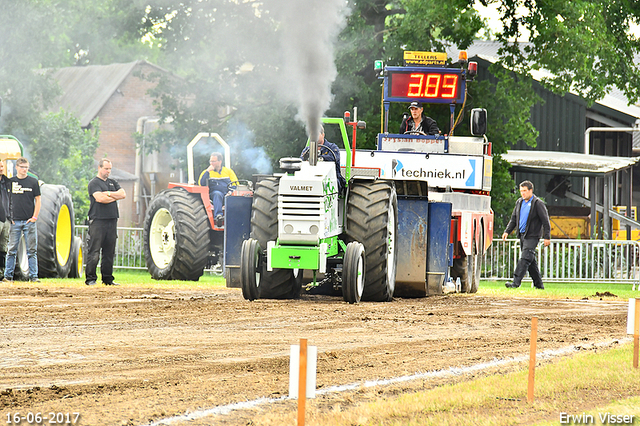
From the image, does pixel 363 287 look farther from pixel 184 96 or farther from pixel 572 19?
pixel 184 96

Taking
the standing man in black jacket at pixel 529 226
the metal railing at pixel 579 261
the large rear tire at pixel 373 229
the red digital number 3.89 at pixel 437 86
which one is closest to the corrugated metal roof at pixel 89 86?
the metal railing at pixel 579 261

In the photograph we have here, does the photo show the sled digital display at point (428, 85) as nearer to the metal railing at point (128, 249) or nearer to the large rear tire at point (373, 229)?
the large rear tire at point (373, 229)

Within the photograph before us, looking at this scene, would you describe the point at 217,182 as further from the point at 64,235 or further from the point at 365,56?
the point at 365,56

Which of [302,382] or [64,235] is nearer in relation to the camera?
[302,382]

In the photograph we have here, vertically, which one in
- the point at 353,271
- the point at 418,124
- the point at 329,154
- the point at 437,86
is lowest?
the point at 353,271

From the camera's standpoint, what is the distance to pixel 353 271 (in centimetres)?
1235

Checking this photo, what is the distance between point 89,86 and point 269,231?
49.1 metres

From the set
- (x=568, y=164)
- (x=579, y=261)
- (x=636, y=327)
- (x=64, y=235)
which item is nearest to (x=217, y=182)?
(x=64, y=235)

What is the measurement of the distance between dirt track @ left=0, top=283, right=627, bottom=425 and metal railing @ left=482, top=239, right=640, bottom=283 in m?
7.17

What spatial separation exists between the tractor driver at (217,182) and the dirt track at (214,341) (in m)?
2.61

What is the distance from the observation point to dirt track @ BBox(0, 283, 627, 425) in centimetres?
641

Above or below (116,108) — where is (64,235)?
below

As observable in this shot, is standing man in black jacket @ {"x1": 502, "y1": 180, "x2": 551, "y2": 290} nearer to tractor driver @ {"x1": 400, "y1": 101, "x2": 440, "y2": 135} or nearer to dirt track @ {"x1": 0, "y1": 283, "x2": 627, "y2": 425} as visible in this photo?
tractor driver @ {"x1": 400, "y1": 101, "x2": 440, "y2": 135}

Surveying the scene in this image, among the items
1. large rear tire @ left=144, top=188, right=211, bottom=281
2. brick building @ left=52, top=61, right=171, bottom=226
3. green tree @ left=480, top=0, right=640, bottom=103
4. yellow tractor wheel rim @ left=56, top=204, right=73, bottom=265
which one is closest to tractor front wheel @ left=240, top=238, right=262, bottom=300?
large rear tire @ left=144, top=188, right=211, bottom=281
